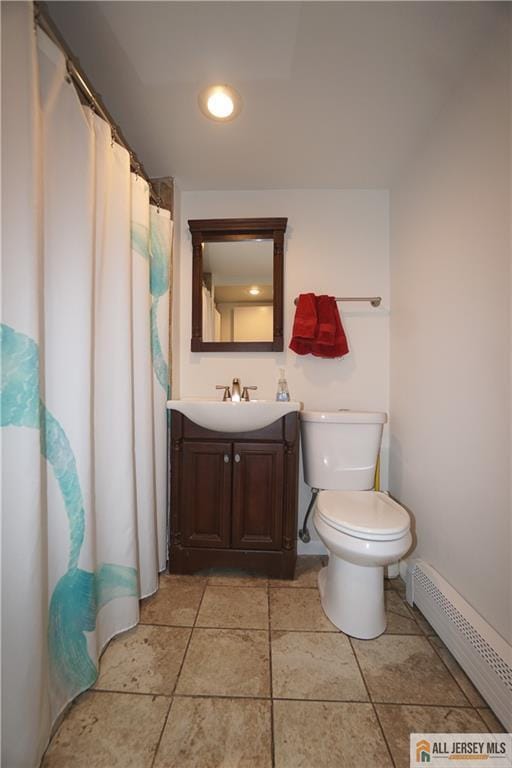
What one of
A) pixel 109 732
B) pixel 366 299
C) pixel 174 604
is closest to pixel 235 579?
pixel 174 604

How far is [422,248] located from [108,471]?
5.31 feet

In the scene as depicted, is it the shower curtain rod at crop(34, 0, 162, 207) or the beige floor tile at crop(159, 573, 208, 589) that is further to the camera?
the beige floor tile at crop(159, 573, 208, 589)

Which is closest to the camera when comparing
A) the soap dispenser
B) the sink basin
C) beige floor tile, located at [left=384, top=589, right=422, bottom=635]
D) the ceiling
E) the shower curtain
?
the shower curtain

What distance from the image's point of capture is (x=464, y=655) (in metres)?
0.94

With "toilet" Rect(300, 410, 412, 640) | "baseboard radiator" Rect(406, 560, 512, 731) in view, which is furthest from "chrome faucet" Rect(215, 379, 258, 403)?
"baseboard radiator" Rect(406, 560, 512, 731)

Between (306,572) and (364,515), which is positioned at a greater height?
(364,515)

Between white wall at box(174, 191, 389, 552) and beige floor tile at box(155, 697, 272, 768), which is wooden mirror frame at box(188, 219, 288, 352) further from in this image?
beige floor tile at box(155, 697, 272, 768)

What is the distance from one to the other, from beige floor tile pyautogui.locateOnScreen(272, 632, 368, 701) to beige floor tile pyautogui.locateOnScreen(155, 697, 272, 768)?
10cm

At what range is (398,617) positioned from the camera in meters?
1.19

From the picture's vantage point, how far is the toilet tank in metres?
1.38

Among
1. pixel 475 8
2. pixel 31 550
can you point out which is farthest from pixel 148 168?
pixel 31 550

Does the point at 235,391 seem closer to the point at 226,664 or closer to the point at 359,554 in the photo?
the point at 359,554

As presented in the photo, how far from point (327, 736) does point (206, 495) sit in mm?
861

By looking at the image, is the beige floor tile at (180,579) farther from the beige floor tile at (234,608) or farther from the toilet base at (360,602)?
the toilet base at (360,602)
